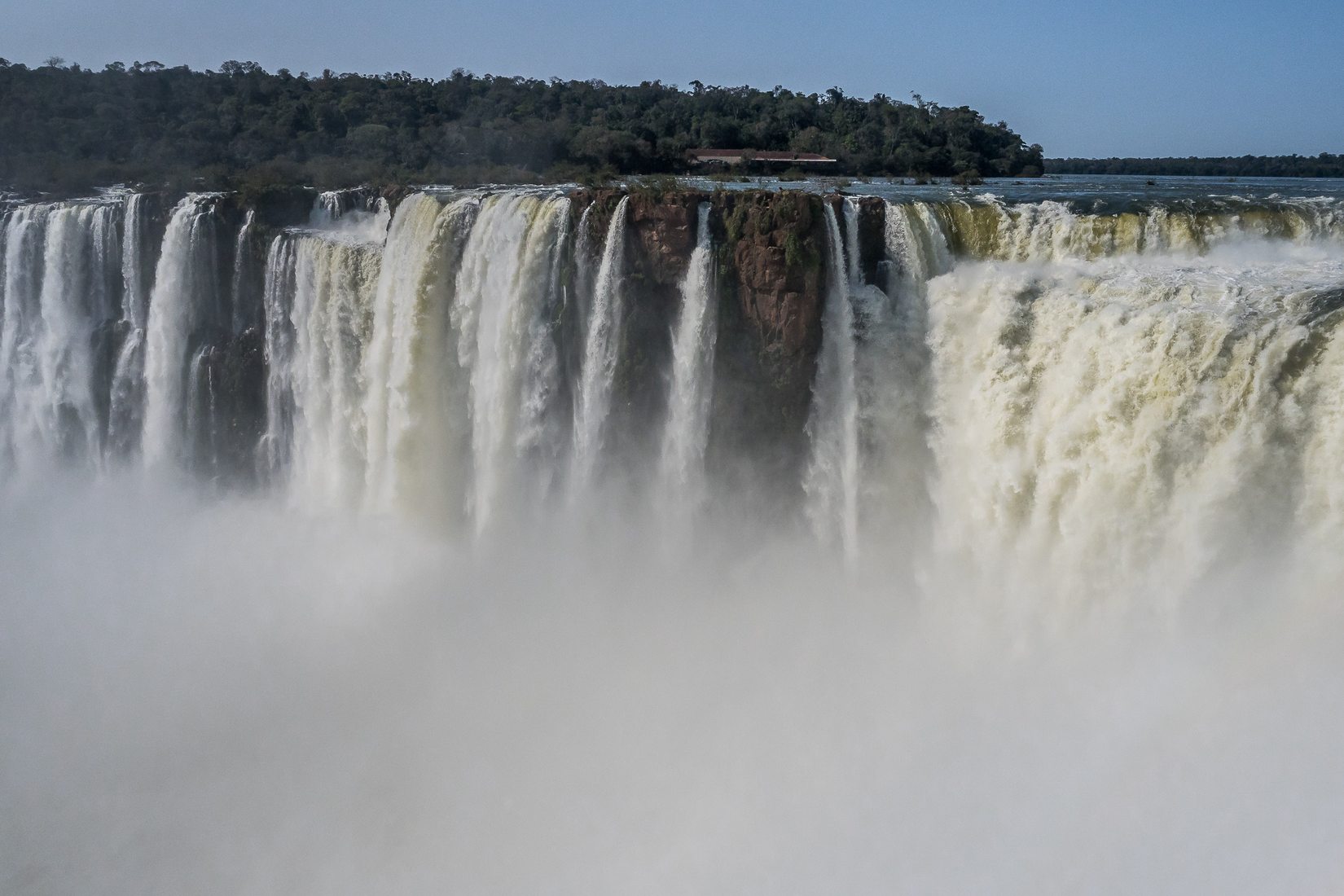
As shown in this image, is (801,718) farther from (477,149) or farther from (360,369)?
(477,149)

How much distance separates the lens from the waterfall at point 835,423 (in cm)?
1232

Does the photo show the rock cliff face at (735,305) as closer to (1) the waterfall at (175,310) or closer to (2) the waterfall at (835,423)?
(2) the waterfall at (835,423)

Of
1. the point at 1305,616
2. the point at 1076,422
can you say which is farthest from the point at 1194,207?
the point at 1305,616

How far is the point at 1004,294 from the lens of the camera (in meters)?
11.3

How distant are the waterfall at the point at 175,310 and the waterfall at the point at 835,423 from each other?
429 inches

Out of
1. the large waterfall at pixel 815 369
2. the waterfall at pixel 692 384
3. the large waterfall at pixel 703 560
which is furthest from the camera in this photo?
the waterfall at pixel 692 384

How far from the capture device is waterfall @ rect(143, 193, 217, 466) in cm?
1716

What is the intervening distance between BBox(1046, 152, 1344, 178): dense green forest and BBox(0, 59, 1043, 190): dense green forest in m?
6.24

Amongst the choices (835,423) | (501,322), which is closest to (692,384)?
(835,423)

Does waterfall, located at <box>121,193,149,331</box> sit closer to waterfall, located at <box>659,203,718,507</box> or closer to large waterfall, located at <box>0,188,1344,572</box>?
large waterfall, located at <box>0,188,1344,572</box>

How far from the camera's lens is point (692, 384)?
13016 mm

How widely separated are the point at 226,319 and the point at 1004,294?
1292 cm

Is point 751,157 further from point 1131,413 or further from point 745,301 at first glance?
point 1131,413

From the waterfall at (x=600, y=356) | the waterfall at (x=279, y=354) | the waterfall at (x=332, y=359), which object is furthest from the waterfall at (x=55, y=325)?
the waterfall at (x=600, y=356)
